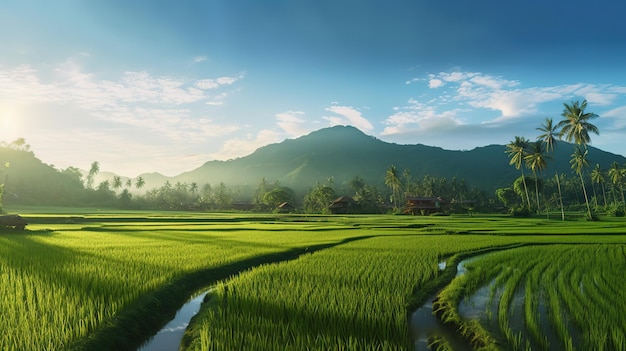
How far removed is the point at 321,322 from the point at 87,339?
11.5 ft

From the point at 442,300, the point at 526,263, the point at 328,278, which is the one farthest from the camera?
the point at 526,263

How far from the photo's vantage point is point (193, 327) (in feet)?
22.3

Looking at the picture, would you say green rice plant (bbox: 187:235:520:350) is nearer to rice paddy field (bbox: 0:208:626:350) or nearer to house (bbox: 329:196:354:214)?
rice paddy field (bbox: 0:208:626:350)

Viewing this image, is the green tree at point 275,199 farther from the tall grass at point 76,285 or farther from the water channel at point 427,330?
the water channel at point 427,330

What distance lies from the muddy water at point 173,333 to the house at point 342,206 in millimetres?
74127

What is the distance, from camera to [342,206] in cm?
8381

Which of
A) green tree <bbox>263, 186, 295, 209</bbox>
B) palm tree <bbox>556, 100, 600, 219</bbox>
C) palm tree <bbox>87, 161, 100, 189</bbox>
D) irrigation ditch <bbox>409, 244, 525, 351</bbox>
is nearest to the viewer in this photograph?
irrigation ditch <bbox>409, 244, 525, 351</bbox>

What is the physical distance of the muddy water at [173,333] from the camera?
6527 mm

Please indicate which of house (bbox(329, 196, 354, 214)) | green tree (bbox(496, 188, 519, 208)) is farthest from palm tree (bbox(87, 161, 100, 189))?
green tree (bbox(496, 188, 519, 208))

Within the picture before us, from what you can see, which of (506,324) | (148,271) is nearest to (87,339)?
(148,271)

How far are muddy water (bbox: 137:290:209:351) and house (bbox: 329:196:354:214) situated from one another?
74.1 meters

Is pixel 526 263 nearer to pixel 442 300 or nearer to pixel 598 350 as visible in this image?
pixel 442 300

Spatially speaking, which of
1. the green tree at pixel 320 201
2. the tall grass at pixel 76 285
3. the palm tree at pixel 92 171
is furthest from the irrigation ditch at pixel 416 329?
the palm tree at pixel 92 171

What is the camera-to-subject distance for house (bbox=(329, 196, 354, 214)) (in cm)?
8234
